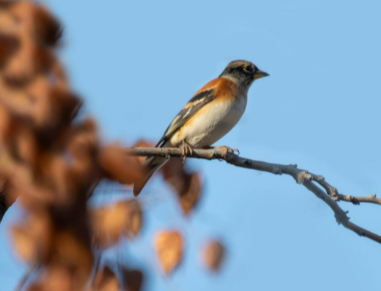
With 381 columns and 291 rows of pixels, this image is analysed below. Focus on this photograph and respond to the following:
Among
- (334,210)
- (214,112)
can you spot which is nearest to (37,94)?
(334,210)

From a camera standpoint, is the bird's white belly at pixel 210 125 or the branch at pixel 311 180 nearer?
the branch at pixel 311 180

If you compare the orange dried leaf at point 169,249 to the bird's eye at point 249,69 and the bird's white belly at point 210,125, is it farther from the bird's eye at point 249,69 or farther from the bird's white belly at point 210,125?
the bird's eye at point 249,69

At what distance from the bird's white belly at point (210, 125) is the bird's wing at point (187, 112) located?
9 cm

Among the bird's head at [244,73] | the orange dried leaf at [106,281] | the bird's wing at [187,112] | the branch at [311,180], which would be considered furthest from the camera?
the bird's head at [244,73]

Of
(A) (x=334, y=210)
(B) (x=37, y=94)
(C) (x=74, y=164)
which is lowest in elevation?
(C) (x=74, y=164)

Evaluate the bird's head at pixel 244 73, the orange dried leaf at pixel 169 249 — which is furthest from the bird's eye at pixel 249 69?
the orange dried leaf at pixel 169 249

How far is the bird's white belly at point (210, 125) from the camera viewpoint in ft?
24.5

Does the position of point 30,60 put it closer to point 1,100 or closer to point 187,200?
point 1,100

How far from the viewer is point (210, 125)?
24.5 feet

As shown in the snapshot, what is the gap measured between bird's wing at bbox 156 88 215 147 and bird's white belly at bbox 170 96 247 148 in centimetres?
9

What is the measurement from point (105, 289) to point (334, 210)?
2.77 meters

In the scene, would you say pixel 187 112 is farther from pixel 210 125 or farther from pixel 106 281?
pixel 106 281

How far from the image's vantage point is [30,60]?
4.33ft

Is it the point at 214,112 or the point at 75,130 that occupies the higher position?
the point at 214,112
